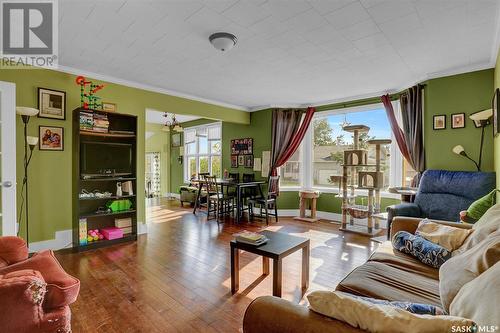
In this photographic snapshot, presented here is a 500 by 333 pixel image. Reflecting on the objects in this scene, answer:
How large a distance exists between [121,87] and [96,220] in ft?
6.97

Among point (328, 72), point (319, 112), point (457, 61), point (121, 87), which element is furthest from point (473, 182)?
point (121, 87)

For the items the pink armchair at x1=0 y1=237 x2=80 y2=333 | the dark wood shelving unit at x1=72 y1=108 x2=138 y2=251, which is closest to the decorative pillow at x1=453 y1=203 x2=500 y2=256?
the pink armchair at x1=0 y1=237 x2=80 y2=333

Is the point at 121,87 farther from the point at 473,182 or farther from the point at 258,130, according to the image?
the point at 473,182

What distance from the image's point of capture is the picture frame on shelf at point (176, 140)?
8.77 meters

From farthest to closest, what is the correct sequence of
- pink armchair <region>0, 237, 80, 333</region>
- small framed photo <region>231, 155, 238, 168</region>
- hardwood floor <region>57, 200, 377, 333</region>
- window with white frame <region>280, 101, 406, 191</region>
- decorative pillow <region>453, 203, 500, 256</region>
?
small framed photo <region>231, 155, 238, 168</region> < window with white frame <region>280, 101, 406, 191</region> < hardwood floor <region>57, 200, 377, 333</region> < decorative pillow <region>453, 203, 500, 256</region> < pink armchair <region>0, 237, 80, 333</region>

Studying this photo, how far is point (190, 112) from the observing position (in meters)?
5.01

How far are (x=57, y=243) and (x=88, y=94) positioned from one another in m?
2.15

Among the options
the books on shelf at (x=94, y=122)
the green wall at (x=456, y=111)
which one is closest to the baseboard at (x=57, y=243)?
the books on shelf at (x=94, y=122)

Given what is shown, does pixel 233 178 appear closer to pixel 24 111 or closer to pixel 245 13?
pixel 24 111

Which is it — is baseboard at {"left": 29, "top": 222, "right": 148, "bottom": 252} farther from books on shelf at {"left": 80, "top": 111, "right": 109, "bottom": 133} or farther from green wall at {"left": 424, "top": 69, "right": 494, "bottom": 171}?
green wall at {"left": 424, "top": 69, "right": 494, "bottom": 171}

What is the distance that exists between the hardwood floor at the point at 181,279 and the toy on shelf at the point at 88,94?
2040 millimetres

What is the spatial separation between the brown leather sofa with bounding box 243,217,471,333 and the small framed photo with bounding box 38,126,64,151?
12.1ft

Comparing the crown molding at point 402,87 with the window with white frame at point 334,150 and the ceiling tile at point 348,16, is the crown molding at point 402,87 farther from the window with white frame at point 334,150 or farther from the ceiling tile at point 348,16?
the ceiling tile at point 348,16

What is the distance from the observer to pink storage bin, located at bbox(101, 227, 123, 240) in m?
3.78
